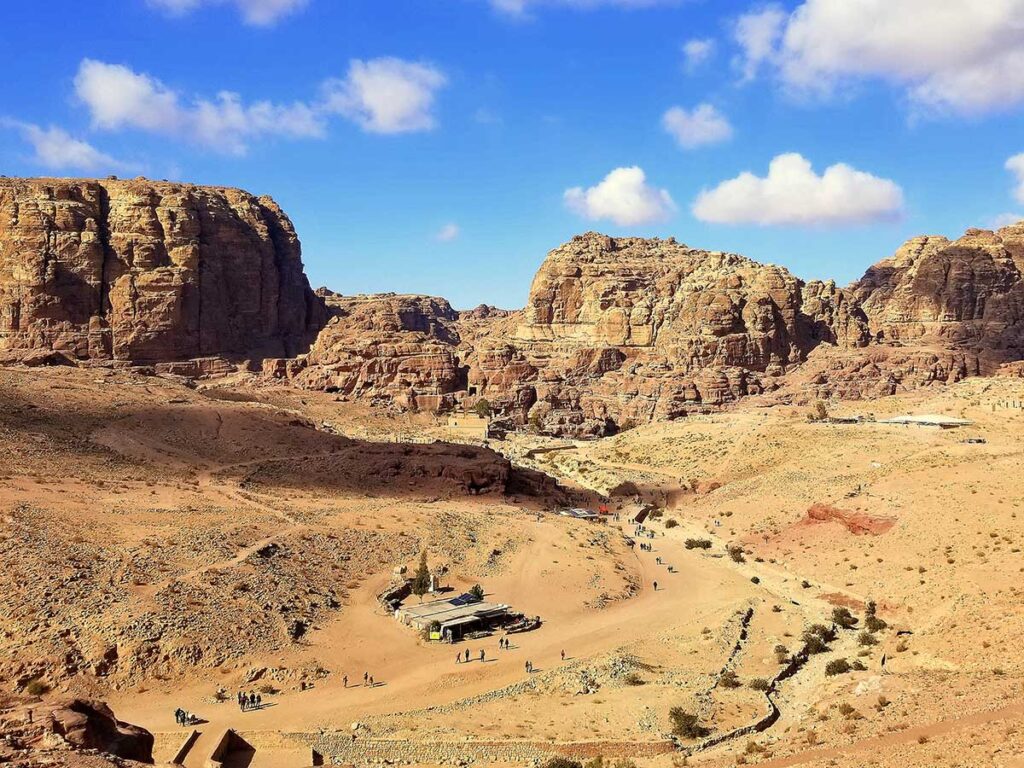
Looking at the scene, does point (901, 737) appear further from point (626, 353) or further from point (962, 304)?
A: point (962, 304)

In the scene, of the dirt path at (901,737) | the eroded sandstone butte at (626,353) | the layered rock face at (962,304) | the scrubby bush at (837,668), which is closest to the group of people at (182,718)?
the dirt path at (901,737)

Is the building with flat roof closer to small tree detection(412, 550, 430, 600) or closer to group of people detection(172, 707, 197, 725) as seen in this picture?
small tree detection(412, 550, 430, 600)

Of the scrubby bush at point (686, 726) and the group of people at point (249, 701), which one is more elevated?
the scrubby bush at point (686, 726)

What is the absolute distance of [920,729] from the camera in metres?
24.4

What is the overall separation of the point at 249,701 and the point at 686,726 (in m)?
14.6

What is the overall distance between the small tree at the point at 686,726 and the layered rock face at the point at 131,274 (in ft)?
373

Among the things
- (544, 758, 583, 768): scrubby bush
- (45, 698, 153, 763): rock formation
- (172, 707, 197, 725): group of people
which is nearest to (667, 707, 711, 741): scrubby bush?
(544, 758, 583, 768): scrubby bush

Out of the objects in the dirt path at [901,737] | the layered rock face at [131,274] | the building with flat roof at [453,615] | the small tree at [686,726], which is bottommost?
the small tree at [686,726]

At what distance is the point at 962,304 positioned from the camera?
5305 inches

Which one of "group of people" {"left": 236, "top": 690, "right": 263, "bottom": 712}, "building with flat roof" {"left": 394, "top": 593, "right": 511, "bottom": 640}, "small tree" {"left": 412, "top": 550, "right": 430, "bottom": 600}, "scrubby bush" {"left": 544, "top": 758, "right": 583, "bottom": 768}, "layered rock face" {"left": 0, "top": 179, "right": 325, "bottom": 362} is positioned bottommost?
"group of people" {"left": 236, "top": 690, "right": 263, "bottom": 712}

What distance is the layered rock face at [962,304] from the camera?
128m

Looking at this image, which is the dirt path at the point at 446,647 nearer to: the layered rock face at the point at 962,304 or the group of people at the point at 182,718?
the group of people at the point at 182,718

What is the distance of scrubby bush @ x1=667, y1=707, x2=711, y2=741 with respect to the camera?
2874 centimetres

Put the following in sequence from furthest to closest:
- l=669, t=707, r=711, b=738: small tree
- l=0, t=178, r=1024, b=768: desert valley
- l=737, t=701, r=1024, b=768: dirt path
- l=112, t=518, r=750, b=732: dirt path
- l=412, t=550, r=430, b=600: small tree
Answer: l=412, t=550, r=430, b=600: small tree, l=112, t=518, r=750, b=732: dirt path, l=669, t=707, r=711, b=738: small tree, l=0, t=178, r=1024, b=768: desert valley, l=737, t=701, r=1024, b=768: dirt path
